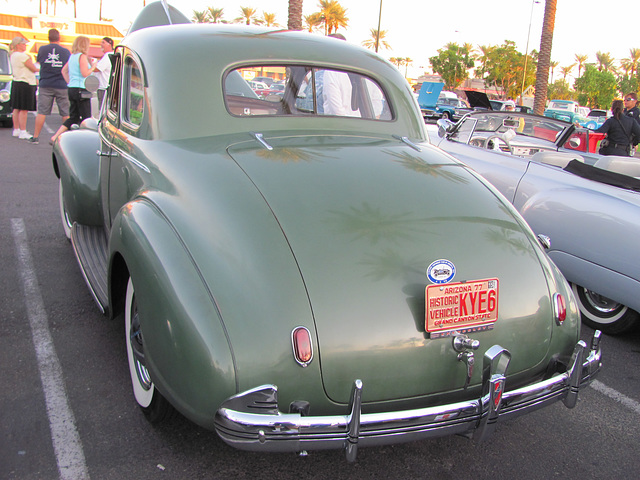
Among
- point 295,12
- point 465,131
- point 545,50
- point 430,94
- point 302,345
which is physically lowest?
point 302,345

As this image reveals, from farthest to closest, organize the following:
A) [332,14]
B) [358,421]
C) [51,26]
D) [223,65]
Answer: [332,14], [51,26], [223,65], [358,421]

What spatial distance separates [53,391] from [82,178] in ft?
5.04

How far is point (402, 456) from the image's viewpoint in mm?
2408

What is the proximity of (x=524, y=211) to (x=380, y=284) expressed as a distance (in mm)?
2658

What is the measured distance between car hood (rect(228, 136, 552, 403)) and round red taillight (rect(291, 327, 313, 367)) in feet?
0.10

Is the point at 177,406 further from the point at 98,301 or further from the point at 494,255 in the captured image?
the point at 494,255

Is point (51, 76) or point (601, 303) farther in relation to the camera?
point (51, 76)

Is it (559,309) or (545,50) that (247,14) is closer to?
Answer: (545,50)

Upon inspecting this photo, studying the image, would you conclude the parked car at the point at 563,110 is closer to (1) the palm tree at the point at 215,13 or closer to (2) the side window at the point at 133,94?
(2) the side window at the point at 133,94

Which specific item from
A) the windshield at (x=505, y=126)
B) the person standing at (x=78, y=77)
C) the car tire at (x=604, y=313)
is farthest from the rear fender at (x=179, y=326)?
the person standing at (x=78, y=77)

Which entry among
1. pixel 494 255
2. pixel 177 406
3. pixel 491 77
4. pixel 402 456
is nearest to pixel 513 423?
pixel 402 456

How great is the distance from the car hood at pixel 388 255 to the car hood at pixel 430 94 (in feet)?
94.8

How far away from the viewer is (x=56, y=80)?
9477 mm

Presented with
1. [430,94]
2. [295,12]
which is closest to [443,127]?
[295,12]
